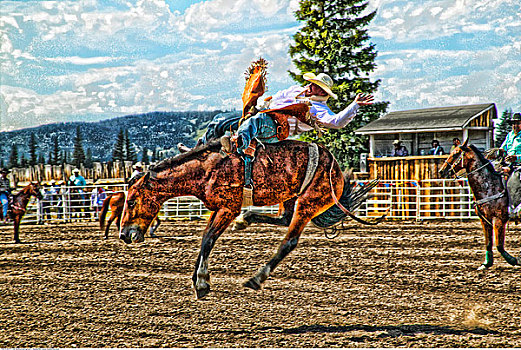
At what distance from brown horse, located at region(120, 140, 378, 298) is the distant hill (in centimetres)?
6835

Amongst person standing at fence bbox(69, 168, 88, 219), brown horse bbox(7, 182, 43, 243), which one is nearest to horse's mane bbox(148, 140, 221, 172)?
brown horse bbox(7, 182, 43, 243)

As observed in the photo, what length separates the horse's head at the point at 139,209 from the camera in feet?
13.6

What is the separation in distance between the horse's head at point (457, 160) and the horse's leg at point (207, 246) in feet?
13.7

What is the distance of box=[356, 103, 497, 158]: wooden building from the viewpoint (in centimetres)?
2175

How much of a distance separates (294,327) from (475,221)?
37.2ft

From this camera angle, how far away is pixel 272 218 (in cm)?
482

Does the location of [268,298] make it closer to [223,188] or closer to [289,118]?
[223,188]

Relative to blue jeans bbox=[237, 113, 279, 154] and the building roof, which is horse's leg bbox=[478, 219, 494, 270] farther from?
the building roof

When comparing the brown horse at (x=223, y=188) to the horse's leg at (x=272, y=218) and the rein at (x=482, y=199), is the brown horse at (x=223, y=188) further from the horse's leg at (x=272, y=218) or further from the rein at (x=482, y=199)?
the rein at (x=482, y=199)

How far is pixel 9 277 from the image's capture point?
732 centimetres

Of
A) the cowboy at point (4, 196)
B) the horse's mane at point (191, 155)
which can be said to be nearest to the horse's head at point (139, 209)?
the horse's mane at point (191, 155)

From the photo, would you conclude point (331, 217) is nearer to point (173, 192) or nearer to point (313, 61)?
point (173, 192)

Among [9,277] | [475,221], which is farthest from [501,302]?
[475,221]

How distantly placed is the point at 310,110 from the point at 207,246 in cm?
149
